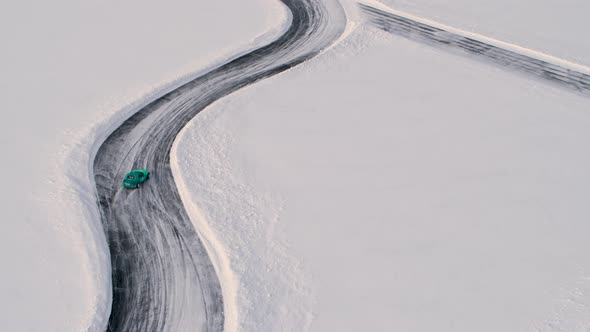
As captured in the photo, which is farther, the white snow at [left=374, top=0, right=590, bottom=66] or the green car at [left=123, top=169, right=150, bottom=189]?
the white snow at [left=374, top=0, right=590, bottom=66]

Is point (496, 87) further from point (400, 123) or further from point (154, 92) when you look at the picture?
point (154, 92)

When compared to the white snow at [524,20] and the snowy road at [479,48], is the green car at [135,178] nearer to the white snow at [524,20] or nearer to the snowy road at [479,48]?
the snowy road at [479,48]

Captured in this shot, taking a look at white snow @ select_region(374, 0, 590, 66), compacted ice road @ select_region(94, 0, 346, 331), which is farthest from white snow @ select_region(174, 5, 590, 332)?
white snow @ select_region(374, 0, 590, 66)

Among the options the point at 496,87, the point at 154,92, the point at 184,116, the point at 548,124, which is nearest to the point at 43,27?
the point at 154,92

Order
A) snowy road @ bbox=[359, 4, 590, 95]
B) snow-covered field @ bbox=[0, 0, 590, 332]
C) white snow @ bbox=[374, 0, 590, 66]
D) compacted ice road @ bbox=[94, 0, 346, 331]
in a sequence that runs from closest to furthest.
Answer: compacted ice road @ bbox=[94, 0, 346, 331] < snow-covered field @ bbox=[0, 0, 590, 332] < snowy road @ bbox=[359, 4, 590, 95] < white snow @ bbox=[374, 0, 590, 66]

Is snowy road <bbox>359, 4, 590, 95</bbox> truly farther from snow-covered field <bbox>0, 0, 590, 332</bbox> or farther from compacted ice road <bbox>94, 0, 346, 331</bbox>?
compacted ice road <bbox>94, 0, 346, 331</bbox>

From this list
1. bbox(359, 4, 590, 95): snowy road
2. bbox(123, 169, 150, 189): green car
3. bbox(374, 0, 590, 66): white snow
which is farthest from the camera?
bbox(374, 0, 590, 66): white snow

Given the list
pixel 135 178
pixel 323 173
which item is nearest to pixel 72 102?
pixel 135 178
